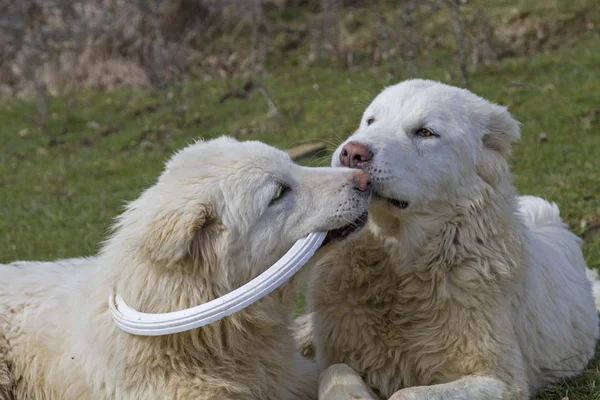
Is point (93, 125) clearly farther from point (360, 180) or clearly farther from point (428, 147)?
point (360, 180)

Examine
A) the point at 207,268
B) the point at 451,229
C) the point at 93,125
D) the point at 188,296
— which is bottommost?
the point at 93,125

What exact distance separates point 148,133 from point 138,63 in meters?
4.66

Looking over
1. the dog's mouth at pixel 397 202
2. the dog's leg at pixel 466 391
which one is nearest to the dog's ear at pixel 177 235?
the dog's mouth at pixel 397 202

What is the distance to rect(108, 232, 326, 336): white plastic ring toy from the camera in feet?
14.3

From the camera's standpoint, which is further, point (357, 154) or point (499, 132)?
point (499, 132)

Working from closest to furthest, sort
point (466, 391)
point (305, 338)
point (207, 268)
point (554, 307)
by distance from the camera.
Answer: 1. point (207, 268)
2. point (466, 391)
3. point (554, 307)
4. point (305, 338)

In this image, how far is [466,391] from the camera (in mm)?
4703

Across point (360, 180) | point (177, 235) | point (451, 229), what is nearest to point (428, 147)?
point (451, 229)

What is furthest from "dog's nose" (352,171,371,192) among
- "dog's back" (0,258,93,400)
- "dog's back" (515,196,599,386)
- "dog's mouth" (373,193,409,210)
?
"dog's back" (0,258,93,400)

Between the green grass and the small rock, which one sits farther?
the small rock

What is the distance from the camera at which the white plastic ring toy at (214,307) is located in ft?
14.3

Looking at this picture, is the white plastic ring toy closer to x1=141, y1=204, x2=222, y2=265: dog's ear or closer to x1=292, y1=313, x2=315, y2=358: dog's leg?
x1=141, y1=204, x2=222, y2=265: dog's ear

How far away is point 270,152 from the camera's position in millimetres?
4844

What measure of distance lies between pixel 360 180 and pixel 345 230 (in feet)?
0.95
